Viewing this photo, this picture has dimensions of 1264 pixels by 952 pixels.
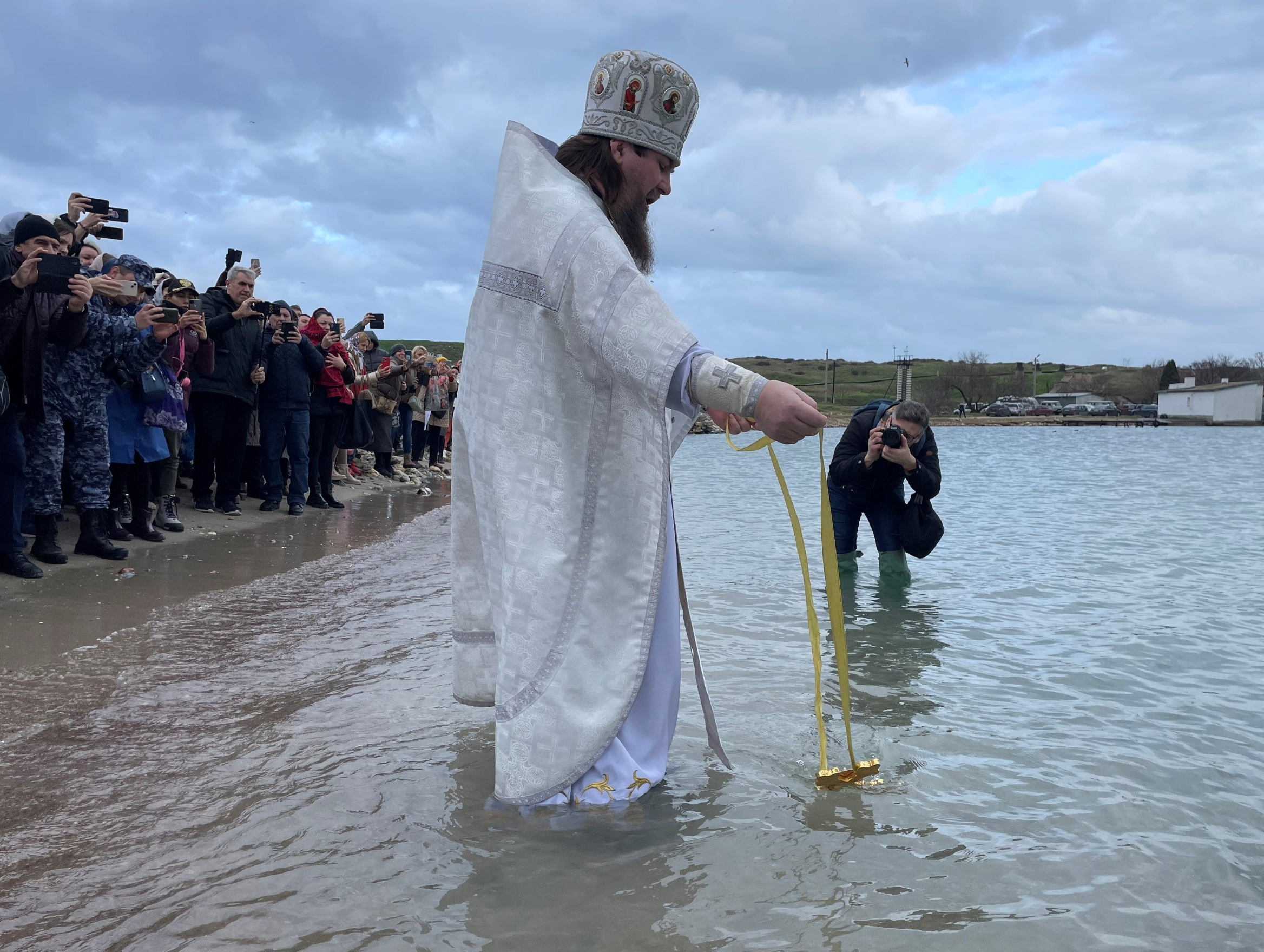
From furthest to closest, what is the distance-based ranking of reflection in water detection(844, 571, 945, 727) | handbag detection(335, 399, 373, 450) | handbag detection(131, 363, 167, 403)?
1. handbag detection(335, 399, 373, 450)
2. handbag detection(131, 363, 167, 403)
3. reflection in water detection(844, 571, 945, 727)

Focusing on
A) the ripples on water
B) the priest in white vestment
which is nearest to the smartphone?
the ripples on water

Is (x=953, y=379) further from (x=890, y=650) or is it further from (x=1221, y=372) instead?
(x=890, y=650)

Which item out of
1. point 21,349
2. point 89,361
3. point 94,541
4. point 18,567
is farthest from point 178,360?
point 18,567

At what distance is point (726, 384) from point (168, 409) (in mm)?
6450

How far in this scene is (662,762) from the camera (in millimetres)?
3252

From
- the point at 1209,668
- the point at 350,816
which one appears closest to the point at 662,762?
the point at 350,816

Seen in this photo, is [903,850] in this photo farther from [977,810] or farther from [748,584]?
[748,584]

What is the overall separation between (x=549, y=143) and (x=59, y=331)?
463cm

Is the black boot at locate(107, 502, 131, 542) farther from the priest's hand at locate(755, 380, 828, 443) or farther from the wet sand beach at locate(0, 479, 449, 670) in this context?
the priest's hand at locate(755, 380, 828, 443)

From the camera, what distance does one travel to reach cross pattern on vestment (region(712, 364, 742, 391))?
Result: 2.74 metres

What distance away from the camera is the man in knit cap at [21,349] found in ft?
19.6

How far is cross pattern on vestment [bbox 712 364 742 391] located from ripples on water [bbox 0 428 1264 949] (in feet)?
4.32

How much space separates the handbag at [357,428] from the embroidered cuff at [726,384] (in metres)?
10.9

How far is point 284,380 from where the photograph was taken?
402 inches
